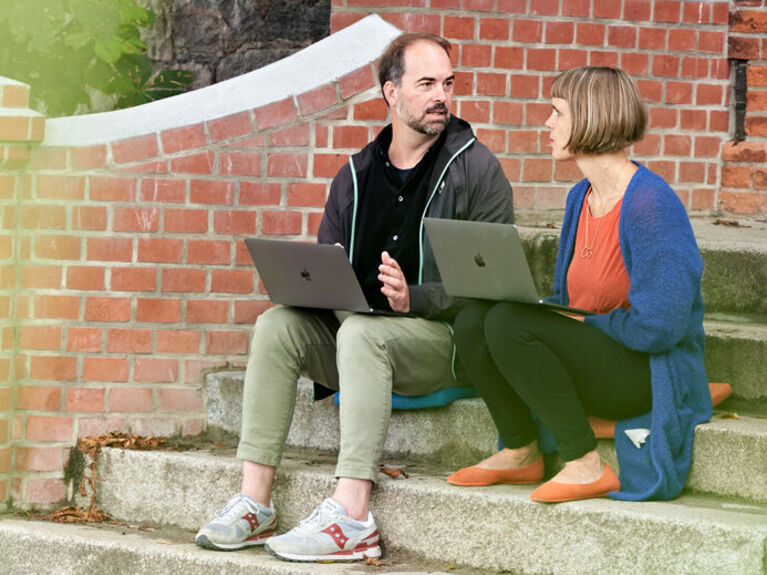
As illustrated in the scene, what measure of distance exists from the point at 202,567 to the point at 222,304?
104 cm

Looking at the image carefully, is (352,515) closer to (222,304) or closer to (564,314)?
(564,314)

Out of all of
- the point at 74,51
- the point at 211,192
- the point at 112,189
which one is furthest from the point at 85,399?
the point at 74,51

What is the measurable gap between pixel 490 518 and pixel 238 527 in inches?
27.4

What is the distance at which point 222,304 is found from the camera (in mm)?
4012

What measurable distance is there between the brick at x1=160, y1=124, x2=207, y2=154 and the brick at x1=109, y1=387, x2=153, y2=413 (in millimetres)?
799

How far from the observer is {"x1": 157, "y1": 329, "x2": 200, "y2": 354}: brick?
13.1 feet

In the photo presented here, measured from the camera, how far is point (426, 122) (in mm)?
3639

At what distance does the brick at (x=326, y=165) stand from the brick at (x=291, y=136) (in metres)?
0.07

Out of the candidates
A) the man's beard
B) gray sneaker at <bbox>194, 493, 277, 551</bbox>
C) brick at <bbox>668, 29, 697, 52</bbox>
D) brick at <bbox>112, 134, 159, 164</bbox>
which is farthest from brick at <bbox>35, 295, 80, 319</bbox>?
brick at <bbox>668, 29, 697, 52</bbox>

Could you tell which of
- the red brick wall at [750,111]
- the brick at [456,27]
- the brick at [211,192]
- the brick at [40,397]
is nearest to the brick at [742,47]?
the red brick wall at [750,111]

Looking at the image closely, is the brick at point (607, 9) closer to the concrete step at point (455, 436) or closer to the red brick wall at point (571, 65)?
the red brick wall at point (571, 65)

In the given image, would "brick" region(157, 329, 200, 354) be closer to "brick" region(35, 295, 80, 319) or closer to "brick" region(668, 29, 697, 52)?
"brick" region(35, 295, 80, 319)

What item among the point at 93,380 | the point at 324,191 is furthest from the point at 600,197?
the point at 93,380

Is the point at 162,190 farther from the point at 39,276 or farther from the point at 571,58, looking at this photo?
the point at 571,58
